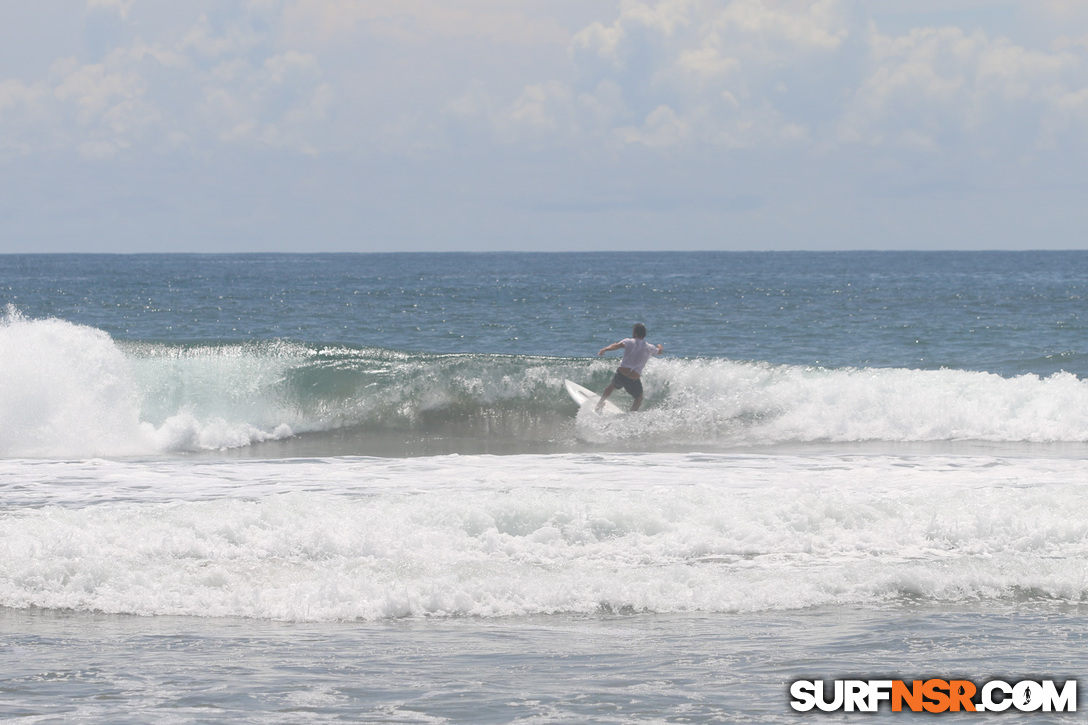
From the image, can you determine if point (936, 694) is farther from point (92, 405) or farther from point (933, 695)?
point (92, 405)

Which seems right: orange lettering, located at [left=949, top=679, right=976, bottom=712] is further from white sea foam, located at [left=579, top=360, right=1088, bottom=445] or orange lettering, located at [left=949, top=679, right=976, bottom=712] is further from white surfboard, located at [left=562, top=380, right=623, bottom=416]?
white surfboard, located at [left=562, top=380, right=623, bottom=416]

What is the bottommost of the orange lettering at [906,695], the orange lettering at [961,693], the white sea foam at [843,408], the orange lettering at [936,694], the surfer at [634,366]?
the orange lettering at [906,695]

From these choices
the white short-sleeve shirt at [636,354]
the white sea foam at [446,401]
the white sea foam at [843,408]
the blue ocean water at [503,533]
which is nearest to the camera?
the blue ocean water at [503,533]

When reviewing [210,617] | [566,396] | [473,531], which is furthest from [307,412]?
[210,617]

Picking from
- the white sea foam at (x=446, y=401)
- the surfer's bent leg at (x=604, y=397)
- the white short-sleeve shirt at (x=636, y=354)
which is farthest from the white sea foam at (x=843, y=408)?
the white short-sleeve shirt at (x=636, y=354)

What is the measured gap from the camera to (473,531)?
858cm

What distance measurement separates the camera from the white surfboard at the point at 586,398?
16.4 metres

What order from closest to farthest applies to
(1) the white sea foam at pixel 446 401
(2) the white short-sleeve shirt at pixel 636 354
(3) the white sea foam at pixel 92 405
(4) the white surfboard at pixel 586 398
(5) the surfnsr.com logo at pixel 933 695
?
(5) the surfnsr.com logo at pixel 933 695
(3) the white sea foam at pixel 92 405
(1) the white sea foam at pixel 446 401
(2) the white short-sleeve shirt at pixel 636 354
(4) the white surfboard at pixel 586 398

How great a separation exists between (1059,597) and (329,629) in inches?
200

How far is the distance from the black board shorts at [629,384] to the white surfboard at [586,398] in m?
0.48

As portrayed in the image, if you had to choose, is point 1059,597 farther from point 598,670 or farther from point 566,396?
point 566,396

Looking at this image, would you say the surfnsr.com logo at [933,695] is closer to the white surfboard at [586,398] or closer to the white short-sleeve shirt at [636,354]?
the white short-sleeve shirt at [636,354]

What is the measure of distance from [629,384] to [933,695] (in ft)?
35.4

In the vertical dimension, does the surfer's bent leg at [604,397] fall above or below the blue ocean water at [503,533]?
above
